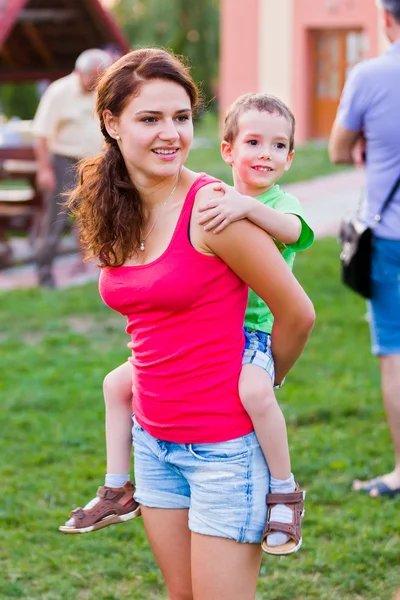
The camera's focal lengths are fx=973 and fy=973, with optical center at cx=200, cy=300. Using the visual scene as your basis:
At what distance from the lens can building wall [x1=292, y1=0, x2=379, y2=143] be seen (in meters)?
24.4

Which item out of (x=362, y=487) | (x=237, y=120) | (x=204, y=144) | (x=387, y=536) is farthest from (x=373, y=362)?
(x=204, y=144)

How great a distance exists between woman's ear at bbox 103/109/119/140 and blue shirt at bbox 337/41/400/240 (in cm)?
202

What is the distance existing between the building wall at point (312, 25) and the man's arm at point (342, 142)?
2064cm

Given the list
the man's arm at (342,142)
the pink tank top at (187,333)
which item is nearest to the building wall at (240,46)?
the man's arm at (342,142)

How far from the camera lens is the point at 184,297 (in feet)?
7.52

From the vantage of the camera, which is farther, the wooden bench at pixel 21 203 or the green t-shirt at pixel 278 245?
the wooden bench at pixel 21 203

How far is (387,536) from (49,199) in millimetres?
5816

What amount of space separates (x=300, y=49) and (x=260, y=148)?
78.0 feet

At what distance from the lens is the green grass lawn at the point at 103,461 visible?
387cm

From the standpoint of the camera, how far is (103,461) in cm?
508

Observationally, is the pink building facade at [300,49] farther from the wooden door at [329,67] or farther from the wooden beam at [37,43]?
the wooden beam at [37,43]

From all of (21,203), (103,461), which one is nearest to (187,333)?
(103,461)

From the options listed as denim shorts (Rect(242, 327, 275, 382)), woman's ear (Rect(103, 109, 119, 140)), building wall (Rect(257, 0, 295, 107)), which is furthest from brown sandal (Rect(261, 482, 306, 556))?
building wall (Rect(257, 0, 295, 107))

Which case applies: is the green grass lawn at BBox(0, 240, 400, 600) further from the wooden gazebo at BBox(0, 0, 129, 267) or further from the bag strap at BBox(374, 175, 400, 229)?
the wooden gazebo at BBox(0, 0, 129, 267)
